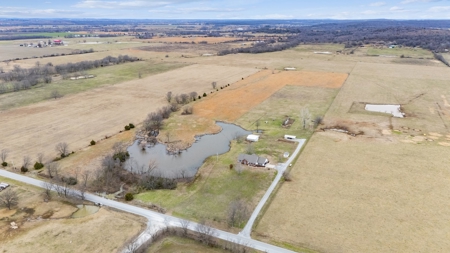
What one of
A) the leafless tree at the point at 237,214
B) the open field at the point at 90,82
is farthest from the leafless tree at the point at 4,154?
the leafless tree at the point at 237,214

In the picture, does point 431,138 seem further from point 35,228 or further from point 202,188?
point 35,228

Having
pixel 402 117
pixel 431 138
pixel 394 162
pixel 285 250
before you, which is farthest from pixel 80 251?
pixel 402 117

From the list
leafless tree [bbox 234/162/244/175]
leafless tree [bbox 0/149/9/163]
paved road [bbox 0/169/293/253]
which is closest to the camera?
paved road [bbox 0/169/293/253]

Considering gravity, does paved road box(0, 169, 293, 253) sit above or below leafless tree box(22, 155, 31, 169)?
Answer: below

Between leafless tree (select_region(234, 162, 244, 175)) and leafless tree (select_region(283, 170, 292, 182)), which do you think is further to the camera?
leafless tree (select_region(234, 162, 244, 175))

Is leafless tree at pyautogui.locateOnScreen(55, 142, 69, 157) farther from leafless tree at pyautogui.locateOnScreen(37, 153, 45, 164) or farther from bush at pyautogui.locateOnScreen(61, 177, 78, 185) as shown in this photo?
bush at pyautogui.locateOnScreen(61, 177, 78, 185)

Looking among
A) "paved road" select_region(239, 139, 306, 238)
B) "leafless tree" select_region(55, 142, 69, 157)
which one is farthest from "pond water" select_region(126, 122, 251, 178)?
"paved road" select_region(239, 139, 306, 238)

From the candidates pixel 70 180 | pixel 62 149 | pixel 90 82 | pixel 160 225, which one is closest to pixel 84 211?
pixel 70 180
